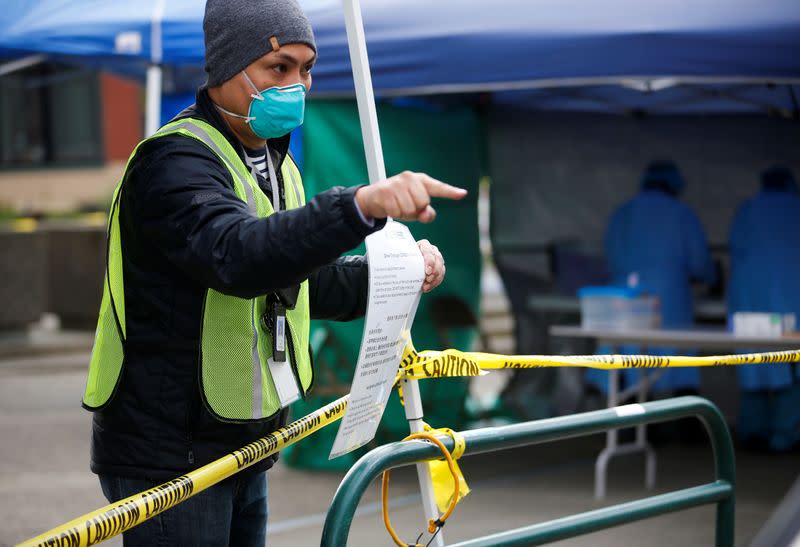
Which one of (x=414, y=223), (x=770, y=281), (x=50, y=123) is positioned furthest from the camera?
(x=50, y=123)

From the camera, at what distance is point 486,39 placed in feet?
20.0

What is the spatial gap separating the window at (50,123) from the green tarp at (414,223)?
15.9m

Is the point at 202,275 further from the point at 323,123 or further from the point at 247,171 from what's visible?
the point at 323,123

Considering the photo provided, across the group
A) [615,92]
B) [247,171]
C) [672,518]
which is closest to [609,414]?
[247,171]

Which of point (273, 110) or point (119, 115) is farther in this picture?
point (119, 115)

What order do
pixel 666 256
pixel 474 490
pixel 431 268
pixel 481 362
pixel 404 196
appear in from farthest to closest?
pixel 666 256, pixel 474 490, pixel 481 362, pixel 431 268, pixel 404 196

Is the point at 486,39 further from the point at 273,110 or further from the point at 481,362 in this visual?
the point at 273,110

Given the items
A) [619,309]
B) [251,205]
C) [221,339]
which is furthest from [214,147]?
[619,309]

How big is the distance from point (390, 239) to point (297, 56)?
15.7 inches

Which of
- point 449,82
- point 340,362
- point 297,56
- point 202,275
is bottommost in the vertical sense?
point 340,362

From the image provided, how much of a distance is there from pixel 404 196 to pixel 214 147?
1.63ft

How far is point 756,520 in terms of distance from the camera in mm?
5898

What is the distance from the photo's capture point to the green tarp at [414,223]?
7000mm

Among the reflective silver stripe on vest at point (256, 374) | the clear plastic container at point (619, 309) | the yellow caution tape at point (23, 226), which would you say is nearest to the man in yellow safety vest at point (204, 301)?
the reflective silver stripe on vest at point (256, 374)
